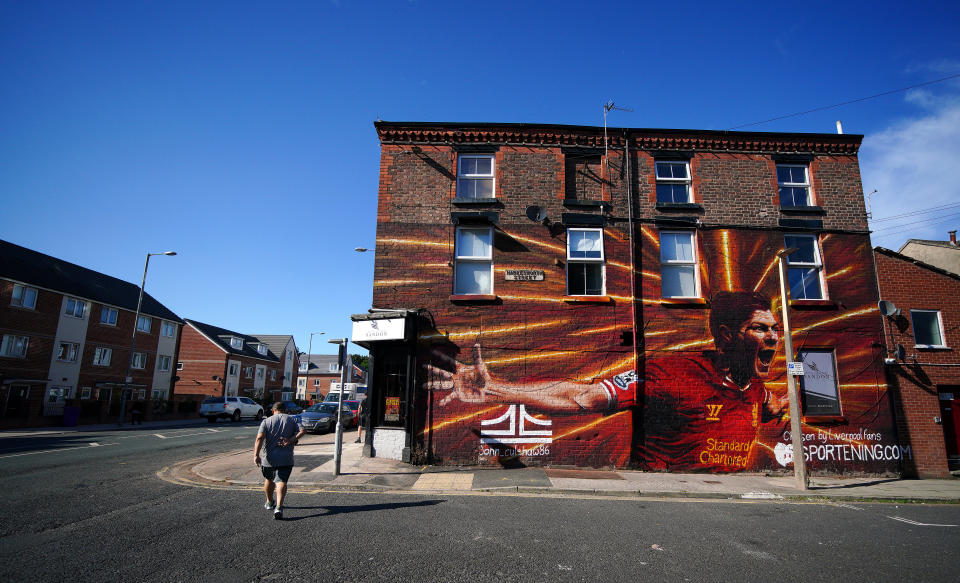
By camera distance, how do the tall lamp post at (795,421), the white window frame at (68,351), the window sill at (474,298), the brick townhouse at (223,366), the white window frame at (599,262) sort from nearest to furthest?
the tall lamp post at (795,421) < the window sill at (474,298) < the white window frame at (599,262) < the white window frame at (68,351) < the brick townhouse at (223,366)

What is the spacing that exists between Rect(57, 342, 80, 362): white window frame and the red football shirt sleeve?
34735 mm

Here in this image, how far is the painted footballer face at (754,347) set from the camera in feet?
39.9

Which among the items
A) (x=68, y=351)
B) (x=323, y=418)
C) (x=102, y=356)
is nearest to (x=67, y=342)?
(x=68, y=351)

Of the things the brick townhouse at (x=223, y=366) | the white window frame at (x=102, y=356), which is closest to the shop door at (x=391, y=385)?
the white window frame at (x=102, y=356)

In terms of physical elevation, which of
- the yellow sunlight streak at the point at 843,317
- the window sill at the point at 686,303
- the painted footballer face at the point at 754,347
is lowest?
the painted footballer face at the point at 754,347

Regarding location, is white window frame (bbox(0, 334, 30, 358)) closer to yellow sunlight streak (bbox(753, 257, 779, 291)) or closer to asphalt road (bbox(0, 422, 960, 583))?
asphalt road (bbox(0, 422, 960, 583))

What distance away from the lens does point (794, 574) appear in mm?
5113

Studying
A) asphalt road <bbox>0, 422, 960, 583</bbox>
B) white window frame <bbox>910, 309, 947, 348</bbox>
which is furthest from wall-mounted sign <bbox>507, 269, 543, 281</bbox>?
white window frame <bbox>910, 309, 947, 348</bbox>

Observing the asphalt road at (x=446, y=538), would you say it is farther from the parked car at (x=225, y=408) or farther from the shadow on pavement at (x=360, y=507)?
the parked car at (x=225, y=408)

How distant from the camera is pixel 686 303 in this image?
12445 mm

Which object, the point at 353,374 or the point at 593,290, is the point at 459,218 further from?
the point at 353,374

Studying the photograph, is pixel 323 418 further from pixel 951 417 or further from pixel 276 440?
pixel 951 417

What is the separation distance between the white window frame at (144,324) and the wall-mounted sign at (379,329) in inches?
1324

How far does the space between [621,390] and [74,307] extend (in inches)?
1413
